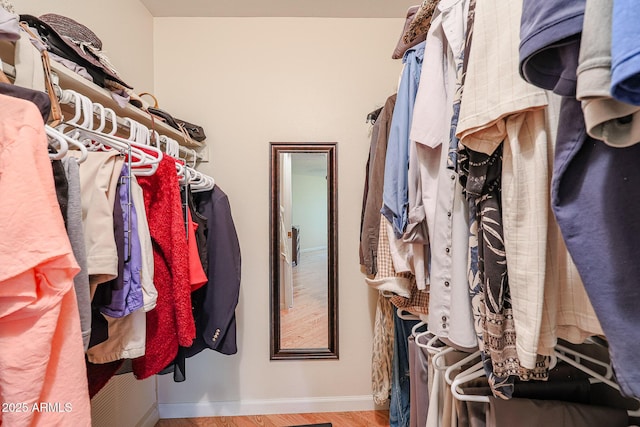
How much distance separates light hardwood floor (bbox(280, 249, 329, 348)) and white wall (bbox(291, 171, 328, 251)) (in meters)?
0.10

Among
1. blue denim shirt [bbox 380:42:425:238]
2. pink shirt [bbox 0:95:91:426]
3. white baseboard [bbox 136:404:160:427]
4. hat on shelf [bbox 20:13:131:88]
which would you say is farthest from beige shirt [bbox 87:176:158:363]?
white baseboard [bbox 136:404:160:427]

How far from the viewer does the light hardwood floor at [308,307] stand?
5.61 feet

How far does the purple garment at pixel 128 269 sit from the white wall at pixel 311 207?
1003 millimetres

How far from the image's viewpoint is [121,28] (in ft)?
4.65

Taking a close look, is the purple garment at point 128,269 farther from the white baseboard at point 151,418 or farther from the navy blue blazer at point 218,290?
the white baseboard at point 151,418

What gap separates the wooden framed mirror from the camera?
1687mm

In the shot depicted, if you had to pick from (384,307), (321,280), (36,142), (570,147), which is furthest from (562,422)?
(321,280)

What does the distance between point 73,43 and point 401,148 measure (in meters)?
1.08

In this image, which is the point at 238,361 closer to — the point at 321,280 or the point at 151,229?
the point at 321,280

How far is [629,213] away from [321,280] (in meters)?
1.51

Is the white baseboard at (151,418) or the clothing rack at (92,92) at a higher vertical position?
the clothing rack at (92,92)

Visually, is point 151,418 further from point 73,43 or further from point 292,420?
point 73,43

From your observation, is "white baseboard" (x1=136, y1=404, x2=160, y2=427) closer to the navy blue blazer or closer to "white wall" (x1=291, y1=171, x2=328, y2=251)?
the navy blue blazer

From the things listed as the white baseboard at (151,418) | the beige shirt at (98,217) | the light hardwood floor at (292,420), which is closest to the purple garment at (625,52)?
the beige shirt at (98,217)
